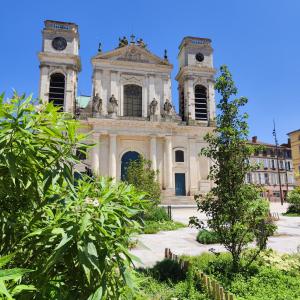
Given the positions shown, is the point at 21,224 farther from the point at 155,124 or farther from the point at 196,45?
the point at 196,45

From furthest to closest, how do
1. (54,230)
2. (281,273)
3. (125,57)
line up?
(125,57) → (281,273) → (54,230)

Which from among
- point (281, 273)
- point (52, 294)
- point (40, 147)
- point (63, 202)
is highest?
point (40, 147)

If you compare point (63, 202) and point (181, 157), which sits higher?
point (181, 157)

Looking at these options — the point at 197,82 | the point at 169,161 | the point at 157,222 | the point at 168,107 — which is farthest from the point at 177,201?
the point at 197,82

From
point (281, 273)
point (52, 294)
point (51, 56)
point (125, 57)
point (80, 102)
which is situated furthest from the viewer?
point (80, 102)

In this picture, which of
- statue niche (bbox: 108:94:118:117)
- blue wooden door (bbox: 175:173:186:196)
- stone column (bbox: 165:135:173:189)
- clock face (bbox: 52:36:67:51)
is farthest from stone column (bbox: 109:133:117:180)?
clock face (bbox: 52:36:67:51)

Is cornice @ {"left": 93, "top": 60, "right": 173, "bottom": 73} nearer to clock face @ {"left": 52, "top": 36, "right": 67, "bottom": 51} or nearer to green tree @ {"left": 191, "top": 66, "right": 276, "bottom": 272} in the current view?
clock face @ {"left": 52, "top": 36, "right": 67, "bottom": 51}

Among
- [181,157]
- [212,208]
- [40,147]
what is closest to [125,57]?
[181,157]

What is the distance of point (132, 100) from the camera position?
36.6 m

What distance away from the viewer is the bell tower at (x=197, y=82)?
123ft

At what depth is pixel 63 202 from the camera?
2.28 m

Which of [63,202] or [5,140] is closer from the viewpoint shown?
[5,140]

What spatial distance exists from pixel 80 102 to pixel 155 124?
1374 centimetres

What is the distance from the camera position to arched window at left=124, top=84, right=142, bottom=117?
36.3 m
